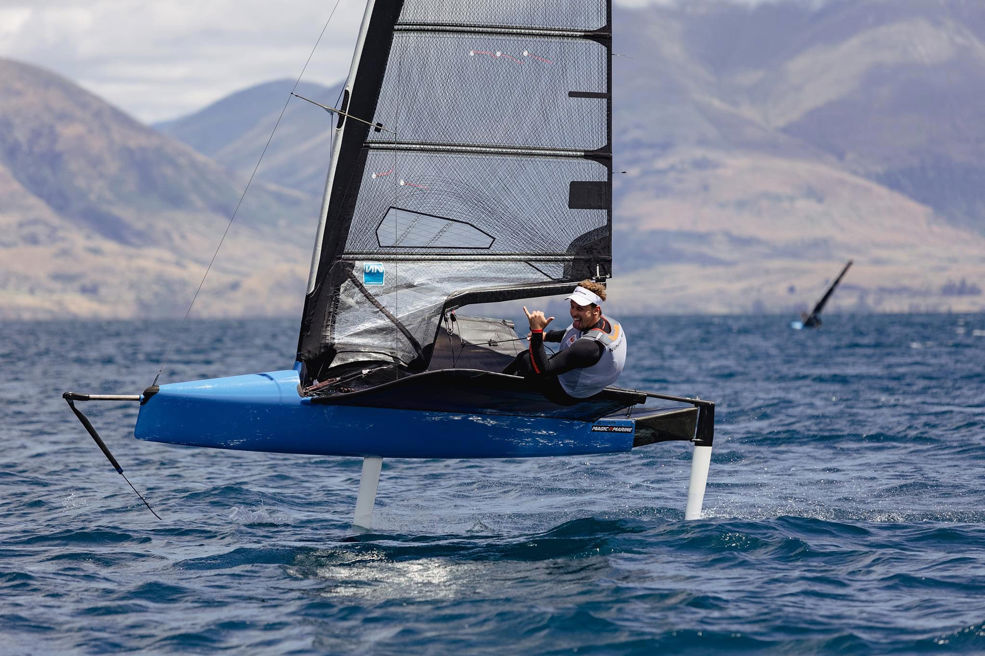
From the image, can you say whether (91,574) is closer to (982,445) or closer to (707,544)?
(707,544)

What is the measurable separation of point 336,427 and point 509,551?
67.7 inches

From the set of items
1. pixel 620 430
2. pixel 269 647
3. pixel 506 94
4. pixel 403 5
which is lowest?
pixel 269 647

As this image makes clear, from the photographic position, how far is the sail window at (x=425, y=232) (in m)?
10.5

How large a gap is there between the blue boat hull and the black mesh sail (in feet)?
1.80

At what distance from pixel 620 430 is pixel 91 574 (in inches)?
172

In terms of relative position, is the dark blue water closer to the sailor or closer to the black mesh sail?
the sailor

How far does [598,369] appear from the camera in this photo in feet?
32.7

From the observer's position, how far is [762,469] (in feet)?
47.8

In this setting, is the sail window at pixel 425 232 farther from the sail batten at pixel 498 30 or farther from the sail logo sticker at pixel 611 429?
the sail logo sticker at pixel 611 429

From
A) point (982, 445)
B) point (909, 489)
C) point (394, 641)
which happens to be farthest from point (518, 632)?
point (982, 445)

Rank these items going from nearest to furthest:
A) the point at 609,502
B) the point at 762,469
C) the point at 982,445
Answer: the point at 609,502 → the point at 762,469 → the point at 982,445

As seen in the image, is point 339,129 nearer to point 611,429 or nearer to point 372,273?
point 372,273

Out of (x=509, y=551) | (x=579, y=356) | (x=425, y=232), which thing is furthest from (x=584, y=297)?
(x=509, y=551)

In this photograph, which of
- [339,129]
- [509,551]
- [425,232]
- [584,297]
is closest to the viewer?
[584,297]
